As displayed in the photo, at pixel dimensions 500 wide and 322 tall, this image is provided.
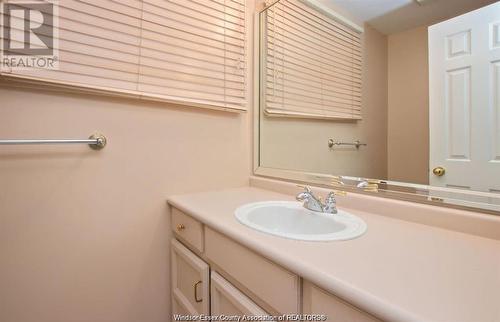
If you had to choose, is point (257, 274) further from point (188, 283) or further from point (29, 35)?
point (29, 35)

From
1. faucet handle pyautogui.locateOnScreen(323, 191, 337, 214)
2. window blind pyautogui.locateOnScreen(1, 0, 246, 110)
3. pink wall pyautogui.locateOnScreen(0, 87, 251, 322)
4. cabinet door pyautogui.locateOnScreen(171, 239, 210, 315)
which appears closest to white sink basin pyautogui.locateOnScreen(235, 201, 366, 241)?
faucet handle pyautogui.locateOnScreen(323, 191, 337, 214)

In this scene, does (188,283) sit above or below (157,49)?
below

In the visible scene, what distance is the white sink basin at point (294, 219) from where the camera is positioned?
0.85 m

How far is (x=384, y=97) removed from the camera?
3.35ft

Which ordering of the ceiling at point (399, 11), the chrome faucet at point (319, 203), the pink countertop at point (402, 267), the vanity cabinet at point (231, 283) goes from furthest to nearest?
the chrome faucet at point (319, 203) < the ceiling at point (399, 11) < the vanity cabinet at point (231, 283) < the pink countertop at point (402, 267)

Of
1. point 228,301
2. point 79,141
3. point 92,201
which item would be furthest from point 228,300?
point 79,141

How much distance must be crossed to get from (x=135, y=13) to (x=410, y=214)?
132cm

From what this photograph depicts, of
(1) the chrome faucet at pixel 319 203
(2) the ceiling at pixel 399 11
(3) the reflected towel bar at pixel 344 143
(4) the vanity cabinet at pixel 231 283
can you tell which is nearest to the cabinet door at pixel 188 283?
(4) the vanity cabinet at pixel 231 283

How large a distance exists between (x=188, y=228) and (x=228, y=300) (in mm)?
342

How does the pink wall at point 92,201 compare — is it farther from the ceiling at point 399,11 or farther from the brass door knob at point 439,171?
the brass door knob at point 439,171

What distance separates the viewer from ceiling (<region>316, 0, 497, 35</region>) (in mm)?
828

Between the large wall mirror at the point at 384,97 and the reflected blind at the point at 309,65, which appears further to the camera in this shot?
the reflected blind at the point at 309,65

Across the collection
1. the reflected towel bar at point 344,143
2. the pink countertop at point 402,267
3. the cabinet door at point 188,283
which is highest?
the reflected towel bar at point 344,143

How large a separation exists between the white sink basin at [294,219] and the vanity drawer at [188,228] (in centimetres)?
17
